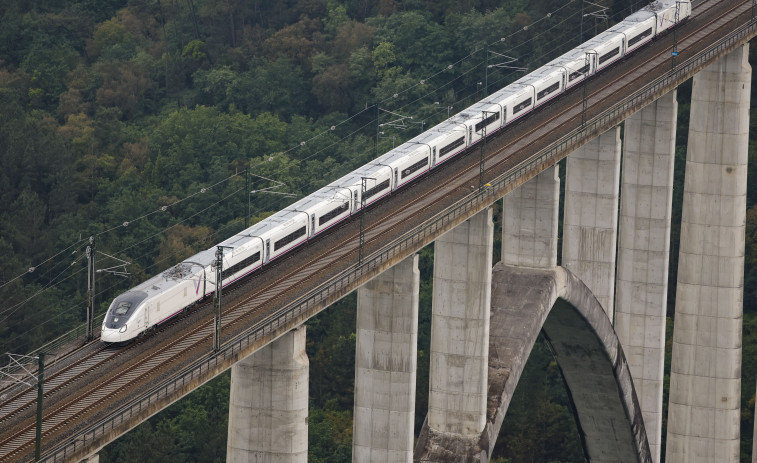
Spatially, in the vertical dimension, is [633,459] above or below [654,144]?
below

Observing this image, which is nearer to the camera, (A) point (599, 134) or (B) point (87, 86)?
(A) point (599, 134)

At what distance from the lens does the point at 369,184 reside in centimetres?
10094

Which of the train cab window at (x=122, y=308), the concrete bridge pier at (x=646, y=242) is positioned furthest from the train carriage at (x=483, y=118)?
the train cab window at (x=122, y=308)

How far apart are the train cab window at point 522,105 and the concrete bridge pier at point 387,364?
21.9 metres

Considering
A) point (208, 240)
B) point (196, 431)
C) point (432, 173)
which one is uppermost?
point (432, 173)

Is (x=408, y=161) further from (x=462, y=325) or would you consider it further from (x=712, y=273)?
(x=712, y=273)

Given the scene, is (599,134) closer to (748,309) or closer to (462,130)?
(462,130)

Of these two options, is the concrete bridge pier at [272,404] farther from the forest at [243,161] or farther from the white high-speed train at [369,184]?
the forest at [243,161]

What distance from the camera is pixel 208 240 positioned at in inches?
6452

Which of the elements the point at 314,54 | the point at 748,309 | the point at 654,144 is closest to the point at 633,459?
the point at 654,144

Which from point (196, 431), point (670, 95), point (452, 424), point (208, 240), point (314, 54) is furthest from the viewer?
point (314, 54)

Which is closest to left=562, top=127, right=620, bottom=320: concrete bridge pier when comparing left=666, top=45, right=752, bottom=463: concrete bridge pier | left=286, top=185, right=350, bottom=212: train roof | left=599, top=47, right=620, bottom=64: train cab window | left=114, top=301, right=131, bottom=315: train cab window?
left=599, top=47, right=620, bottom=64: train cab window

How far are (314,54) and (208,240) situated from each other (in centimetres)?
4123

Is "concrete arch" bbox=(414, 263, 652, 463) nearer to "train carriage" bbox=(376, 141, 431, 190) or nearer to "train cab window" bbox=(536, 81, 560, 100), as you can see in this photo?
"train carriage" bbox=(376, 141, 431, 190)
